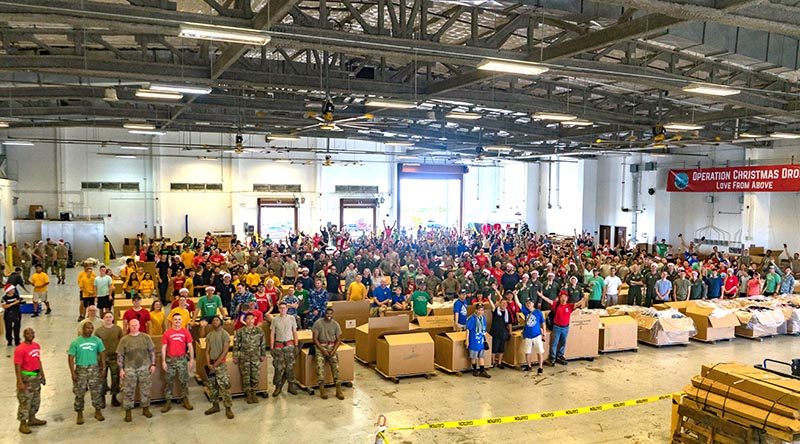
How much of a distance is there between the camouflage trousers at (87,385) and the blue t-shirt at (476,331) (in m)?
5.47

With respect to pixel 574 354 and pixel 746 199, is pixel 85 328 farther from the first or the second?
pixel 746 199

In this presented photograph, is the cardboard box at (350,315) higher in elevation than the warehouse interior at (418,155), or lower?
lower

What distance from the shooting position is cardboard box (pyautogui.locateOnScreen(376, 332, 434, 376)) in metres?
9.08

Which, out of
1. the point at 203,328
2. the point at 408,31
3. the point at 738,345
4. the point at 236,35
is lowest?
the point at 738,345

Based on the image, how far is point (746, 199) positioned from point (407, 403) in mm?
19124

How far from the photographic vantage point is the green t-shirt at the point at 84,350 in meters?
7.17

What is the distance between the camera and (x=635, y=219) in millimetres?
26297

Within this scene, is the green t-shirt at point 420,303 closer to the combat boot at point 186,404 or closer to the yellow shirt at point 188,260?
the combat boot at point 186,404

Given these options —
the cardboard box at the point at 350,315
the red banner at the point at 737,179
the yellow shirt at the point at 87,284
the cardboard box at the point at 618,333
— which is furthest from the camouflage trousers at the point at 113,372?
the red banner at the point at 737,179

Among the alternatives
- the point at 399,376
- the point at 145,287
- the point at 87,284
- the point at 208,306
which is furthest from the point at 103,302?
the point at 399,376

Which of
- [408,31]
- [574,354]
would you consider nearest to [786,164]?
[574,354]

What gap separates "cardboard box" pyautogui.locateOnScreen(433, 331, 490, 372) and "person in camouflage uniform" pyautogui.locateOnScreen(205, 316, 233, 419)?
11.9ft

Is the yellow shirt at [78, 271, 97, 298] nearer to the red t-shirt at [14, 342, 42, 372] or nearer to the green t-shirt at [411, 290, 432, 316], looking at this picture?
the red t-shirt at [14, 342, 42, 372]

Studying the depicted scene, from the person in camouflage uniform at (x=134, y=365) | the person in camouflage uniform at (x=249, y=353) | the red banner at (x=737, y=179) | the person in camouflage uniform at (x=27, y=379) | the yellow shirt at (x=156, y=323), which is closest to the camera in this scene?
the person in camouflage uniform at (x=27, y=379)
